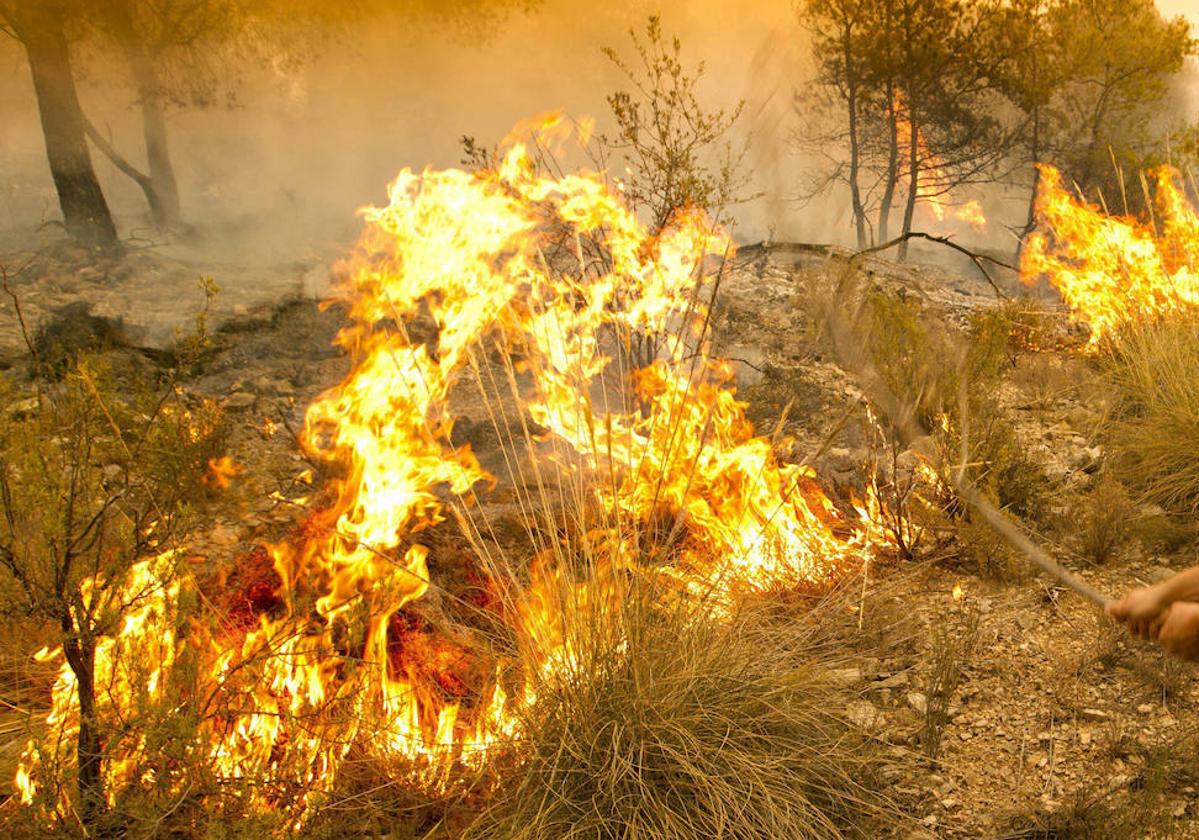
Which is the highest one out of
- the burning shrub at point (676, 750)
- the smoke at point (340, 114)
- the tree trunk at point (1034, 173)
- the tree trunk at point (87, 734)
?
the smoke at point (340, 114)

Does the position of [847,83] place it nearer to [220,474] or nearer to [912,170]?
[912,170]

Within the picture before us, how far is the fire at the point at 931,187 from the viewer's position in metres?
10.9

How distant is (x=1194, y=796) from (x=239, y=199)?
8.11 m

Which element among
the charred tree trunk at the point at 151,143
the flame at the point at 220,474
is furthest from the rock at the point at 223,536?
the charred tree trunk at the point at 151,143

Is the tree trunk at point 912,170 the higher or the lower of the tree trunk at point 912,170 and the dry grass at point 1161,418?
the higher

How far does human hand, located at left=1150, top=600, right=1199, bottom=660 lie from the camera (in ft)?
3.28

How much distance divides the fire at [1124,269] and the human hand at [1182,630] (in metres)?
3.99

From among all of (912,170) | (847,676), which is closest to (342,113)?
(912,170)

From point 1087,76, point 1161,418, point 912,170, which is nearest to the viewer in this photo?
point 1161,418

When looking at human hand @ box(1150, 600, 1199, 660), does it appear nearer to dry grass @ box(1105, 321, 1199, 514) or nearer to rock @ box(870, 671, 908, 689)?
rock @ box(870, 671, 908, 689)

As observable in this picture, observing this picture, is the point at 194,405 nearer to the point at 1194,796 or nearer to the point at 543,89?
the point at 1194,796

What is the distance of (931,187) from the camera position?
39.4ft

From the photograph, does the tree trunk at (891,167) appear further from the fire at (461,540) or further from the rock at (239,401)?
the rock at (239,401)

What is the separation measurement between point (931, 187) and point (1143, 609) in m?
12.4
